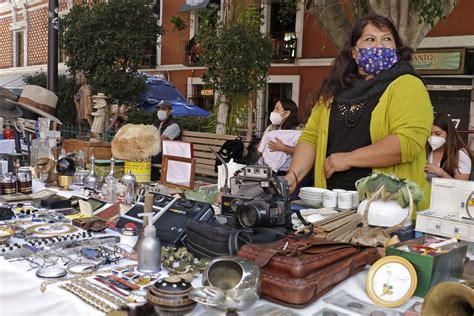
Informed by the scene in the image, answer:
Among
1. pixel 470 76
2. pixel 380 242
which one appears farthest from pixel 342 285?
pixel 470 76

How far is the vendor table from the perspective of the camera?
1388 millimetres

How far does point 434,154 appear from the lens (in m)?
4.38

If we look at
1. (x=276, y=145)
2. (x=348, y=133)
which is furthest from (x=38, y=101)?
(x=348, y=133)

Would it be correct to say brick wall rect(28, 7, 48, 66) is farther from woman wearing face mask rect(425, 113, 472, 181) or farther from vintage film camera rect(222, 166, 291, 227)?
vintage film camera rect(222, 166, 291, 227)

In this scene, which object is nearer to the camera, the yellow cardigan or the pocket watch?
the pocket watch

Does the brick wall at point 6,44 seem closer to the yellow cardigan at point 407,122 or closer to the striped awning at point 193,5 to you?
the striped awning at point 193,5

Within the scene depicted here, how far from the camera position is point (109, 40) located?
31.5ft

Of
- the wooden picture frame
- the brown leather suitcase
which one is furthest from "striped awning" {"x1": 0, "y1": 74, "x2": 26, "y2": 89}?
the brown leather suitcase

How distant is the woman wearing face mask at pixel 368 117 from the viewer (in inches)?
88.4

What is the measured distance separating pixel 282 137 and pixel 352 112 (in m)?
2.28

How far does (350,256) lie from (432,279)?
26 cm

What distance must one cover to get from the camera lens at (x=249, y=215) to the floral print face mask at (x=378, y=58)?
1.14 metres

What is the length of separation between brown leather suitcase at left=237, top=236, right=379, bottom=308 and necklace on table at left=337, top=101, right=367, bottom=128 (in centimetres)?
99

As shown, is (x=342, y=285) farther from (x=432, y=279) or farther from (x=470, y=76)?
(x=470, y=76)
